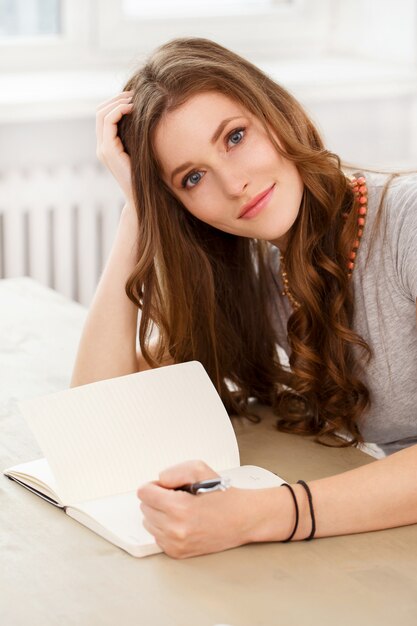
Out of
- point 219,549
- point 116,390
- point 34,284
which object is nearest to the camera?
point 219,549

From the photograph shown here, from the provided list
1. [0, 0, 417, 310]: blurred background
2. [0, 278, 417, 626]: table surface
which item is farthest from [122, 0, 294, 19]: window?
[0, 278, 417, 626]: table surface

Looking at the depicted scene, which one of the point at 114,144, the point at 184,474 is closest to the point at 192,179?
the point at 114,144

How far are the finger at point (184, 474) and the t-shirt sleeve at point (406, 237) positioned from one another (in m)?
0.43

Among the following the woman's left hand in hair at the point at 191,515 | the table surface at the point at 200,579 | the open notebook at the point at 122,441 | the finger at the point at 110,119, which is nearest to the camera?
the table surface at the point at 200,579

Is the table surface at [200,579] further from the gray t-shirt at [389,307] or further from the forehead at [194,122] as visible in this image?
the forehead at [194,122]

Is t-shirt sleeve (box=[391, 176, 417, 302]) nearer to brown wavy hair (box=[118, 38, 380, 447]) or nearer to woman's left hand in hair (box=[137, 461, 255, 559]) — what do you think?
brown wavy hair (box=[118, 38, 380, 447])

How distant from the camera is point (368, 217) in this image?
1.46m

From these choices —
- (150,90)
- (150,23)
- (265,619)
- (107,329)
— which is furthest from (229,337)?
(150,23)

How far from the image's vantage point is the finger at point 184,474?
1103 mm

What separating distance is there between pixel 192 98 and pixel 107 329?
40 cm

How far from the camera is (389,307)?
1.43m

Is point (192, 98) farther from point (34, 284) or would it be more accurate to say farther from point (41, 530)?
point (34, 284)

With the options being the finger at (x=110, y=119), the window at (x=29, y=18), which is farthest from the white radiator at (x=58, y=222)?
the finger at (x=110, y=119)

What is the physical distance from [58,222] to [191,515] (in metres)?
2.05
